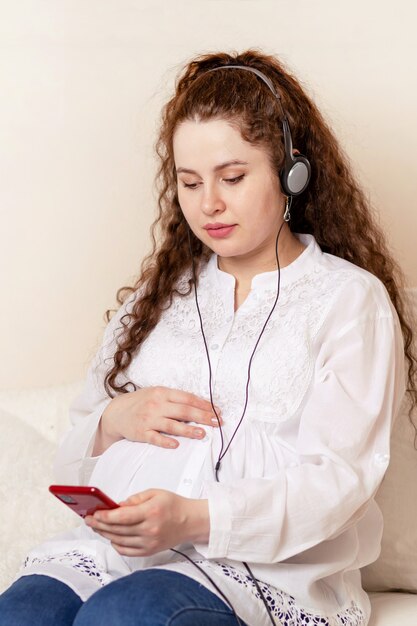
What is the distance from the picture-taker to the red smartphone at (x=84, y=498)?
1393mm

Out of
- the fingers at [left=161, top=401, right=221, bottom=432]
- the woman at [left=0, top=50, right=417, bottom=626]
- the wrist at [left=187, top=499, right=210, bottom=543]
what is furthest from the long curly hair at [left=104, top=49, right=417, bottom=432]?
the wrist at [left=187, top=499, right=210, bottom=543]

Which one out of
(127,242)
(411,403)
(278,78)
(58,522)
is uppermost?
(278,78)

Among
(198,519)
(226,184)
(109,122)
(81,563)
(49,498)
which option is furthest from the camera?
(109,122)

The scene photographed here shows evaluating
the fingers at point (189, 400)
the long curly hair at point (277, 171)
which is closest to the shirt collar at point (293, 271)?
the long curly hair at point (277, 171)

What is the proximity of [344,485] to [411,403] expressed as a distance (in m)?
0.56

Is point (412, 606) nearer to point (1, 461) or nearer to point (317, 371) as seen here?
point (317, 371)

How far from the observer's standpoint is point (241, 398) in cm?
173

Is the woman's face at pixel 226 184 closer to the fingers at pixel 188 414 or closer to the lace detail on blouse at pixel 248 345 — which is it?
the lace detail on blouse at pixel 248 345

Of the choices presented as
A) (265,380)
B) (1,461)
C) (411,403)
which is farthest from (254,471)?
(1,461)

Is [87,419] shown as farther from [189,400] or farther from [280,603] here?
[280,603]

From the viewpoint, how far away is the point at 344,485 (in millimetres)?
1557

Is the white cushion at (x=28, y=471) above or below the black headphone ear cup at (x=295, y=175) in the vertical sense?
below

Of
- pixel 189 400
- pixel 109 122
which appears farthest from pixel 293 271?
pixel 109 122

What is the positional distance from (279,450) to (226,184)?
0.46m
